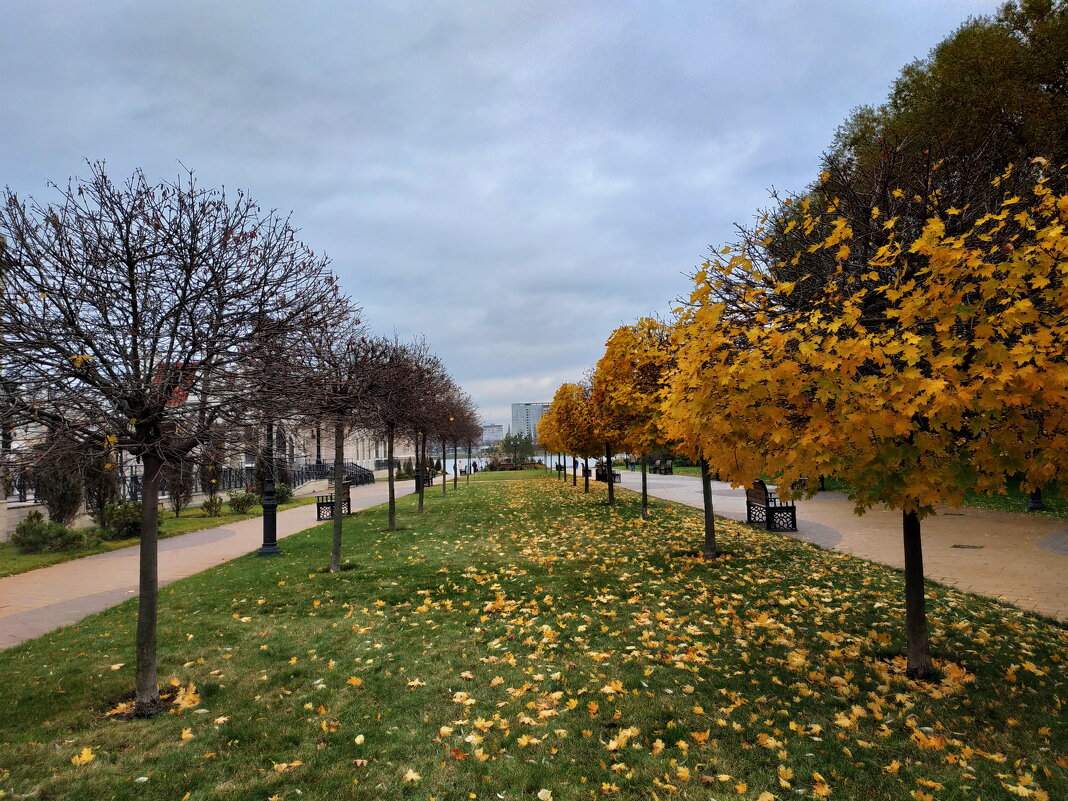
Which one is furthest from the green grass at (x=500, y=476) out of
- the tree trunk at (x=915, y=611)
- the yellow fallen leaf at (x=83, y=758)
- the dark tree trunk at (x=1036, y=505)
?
the tree trunk at (x=915, y=611)

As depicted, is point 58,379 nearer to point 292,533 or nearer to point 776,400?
point 776,400

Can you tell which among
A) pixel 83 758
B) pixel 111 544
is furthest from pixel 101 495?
pixel 83 758

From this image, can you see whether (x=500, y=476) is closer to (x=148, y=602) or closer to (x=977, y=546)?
(x=977, y=546)

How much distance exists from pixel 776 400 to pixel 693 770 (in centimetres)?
265

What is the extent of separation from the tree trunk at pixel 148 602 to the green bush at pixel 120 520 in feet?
44.4

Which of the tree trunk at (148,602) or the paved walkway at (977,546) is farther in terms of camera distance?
the paved walkway at (977,546)

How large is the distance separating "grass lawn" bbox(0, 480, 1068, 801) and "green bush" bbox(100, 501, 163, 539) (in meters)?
9.20

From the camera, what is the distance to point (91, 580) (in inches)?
393

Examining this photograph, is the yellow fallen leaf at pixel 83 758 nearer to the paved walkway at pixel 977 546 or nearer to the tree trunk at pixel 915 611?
the tree trunk at pixel 915 611

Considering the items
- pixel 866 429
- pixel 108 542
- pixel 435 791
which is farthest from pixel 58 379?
pixel 108 542

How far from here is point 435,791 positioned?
317 centimetres

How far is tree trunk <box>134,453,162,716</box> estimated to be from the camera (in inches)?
175

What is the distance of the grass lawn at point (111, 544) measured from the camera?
37.1 ft

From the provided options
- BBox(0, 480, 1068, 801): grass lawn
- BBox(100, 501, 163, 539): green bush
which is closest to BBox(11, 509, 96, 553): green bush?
BBox(100, 501, 163, 539): green bush
